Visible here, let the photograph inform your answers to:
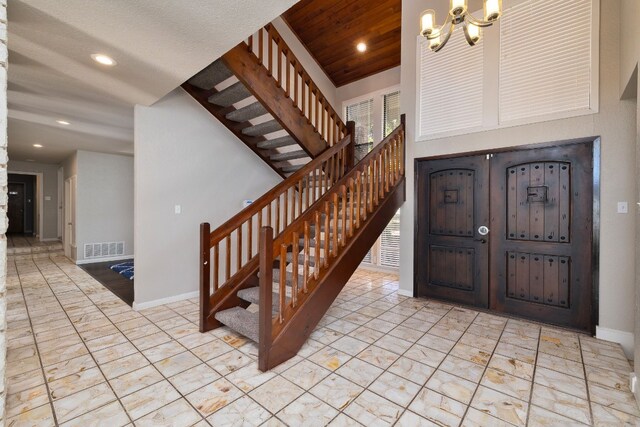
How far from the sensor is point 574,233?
3051mm

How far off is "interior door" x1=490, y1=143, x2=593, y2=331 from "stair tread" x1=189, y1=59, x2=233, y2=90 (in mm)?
3386

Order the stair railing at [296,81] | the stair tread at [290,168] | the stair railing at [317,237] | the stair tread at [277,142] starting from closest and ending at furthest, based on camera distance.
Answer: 1. the stair railing at [317,237]
2. the stair railing at [296,81]
3. the stair tread at [277,142]
4. the stair tread at [290,168]

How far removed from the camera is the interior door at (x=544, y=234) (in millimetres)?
3010

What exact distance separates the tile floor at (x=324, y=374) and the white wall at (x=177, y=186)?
615mm

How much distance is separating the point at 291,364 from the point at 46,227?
10.3m

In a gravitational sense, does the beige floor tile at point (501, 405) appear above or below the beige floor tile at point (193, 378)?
below

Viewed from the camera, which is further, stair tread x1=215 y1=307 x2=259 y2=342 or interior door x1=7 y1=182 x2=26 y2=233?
interior door x1=7 y1=182 x2=26 y2=233

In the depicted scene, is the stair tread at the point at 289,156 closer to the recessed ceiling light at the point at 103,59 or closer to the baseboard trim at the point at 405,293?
the recessed ceiling light at the point at 103,59

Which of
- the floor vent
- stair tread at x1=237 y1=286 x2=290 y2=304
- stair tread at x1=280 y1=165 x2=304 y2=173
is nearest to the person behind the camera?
stair tread at x1=237 y1=286 x2=290 y2=304

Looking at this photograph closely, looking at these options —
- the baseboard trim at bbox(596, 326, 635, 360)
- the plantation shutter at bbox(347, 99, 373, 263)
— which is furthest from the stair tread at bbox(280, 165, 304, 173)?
the baseboard trim at bbox(596, 326, 635, 360)

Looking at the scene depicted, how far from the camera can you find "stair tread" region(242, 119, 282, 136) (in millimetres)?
3826

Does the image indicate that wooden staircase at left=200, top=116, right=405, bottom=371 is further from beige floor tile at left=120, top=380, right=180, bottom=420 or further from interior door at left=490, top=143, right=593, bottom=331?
interior door at left=490, top=143, right=593, bottom=331

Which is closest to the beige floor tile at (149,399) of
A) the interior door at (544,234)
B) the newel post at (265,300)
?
the newel post at (265,300)

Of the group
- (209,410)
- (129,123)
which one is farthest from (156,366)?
(129,123)
